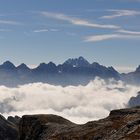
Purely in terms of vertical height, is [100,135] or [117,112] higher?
[117,112]

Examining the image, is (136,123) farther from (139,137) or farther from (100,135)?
(100,135)

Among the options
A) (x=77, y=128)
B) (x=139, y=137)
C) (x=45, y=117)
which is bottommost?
(x=139, y=137)

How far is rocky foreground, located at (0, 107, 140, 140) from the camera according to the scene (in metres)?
70.3

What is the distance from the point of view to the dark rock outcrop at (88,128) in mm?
70312

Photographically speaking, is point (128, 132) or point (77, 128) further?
point (77, 128)

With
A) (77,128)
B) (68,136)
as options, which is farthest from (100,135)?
(77,128)

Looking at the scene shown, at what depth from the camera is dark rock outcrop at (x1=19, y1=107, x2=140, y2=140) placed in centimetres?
7031

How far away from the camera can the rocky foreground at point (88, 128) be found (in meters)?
70.3

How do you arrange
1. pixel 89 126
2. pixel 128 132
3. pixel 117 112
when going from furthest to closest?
1. pixel 117 112
2. pixel 89 126
3. pixel 128 132

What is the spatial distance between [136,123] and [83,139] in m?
22.8

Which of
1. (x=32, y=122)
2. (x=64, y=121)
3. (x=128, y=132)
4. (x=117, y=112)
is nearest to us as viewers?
(x=128, y=132)

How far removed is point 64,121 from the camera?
15062 cm

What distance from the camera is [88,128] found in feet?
333

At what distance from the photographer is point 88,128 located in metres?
101
